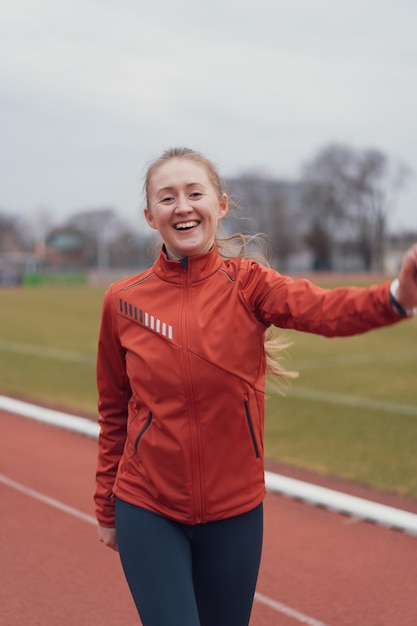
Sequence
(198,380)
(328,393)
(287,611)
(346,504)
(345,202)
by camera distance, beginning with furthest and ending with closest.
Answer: (345,202)
(328,393)
(287,611)
(346,504)
(198,380)

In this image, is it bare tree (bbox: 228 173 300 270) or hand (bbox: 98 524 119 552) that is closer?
hand (bbox: 98 524 119 552)

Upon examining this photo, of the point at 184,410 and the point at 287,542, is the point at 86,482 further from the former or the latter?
the point at 184,410

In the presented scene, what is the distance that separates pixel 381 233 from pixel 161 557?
7153 centimetres

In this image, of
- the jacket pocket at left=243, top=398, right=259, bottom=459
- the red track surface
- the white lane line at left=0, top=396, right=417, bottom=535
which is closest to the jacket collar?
the jacket pocket at left=243, top=398, right=259, bottom=459

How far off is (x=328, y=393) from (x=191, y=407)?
31.0 feet

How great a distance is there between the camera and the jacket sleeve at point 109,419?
226 centimetres

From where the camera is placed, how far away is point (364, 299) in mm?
1769

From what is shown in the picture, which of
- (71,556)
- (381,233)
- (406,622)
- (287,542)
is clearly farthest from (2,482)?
(381,233)

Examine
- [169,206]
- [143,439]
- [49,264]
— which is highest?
[169,206]

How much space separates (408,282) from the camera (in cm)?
167

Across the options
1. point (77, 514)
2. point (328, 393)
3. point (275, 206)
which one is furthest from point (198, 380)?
point (275, 206)

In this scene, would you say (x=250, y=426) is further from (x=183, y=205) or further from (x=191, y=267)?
(x=183, y=205)

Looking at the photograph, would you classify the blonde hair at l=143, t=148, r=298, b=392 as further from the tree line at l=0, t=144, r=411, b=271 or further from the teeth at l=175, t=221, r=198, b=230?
the tree line at l=0, t=144, r=411, b=271

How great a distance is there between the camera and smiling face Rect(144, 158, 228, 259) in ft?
6.96
